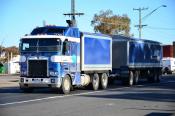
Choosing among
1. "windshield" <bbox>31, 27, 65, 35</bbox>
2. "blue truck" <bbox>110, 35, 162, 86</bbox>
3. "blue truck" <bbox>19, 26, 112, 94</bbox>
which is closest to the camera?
"blue truck" <bbox>19, 26, 112, 94</bbox>

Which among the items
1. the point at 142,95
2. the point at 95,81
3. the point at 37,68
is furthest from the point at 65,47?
the point at 95,81

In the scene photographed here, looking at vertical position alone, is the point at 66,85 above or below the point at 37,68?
below

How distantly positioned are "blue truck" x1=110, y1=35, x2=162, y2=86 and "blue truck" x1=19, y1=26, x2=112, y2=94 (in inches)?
296

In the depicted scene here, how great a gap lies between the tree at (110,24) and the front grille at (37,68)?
191 feet

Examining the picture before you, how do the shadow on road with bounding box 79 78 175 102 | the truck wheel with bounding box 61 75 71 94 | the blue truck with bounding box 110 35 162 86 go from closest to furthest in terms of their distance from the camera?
the shadow on road with bounding box 79 78 175 102, the truck wheel with bounding box 61 75 71 94, the blue truck with bounding box 110 35 162 86

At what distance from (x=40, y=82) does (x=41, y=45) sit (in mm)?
1943

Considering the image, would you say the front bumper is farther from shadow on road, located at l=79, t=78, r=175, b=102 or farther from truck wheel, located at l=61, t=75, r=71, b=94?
shadow on road, located at l=79, t=78, r=175, b=102

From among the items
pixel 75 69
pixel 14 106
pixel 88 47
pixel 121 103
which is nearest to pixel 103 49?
pixel 88 47

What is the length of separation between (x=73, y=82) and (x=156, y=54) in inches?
737

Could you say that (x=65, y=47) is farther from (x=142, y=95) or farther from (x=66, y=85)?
(x=142, y=95)

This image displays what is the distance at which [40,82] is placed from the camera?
25.0 metres

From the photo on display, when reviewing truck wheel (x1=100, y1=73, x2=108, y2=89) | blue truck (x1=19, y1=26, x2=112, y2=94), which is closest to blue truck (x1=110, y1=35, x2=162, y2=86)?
truck wheel (x1=100, y1=73, x2=108, y2=89)

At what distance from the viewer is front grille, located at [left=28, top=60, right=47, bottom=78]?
2523cm

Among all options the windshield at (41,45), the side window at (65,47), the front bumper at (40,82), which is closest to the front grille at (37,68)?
the front bumper at (40,82)
